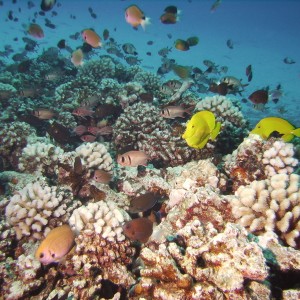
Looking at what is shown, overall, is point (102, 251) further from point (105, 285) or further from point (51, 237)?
point (51, 237)

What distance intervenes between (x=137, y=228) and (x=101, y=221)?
51 centimetres

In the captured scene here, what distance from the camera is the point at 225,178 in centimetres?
473

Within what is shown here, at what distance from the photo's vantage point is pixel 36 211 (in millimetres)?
4145

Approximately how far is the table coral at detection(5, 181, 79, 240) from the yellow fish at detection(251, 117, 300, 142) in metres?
3.72

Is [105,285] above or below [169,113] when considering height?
below

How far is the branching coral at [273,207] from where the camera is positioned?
3.22 meters

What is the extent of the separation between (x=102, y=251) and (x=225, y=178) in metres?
2.55

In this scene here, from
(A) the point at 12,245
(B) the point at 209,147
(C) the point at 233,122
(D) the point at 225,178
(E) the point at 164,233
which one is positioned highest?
(C) the point at 233,122

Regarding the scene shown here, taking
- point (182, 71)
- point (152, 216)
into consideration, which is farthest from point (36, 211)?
point (182, 71)

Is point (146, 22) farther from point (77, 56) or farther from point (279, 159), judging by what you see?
point (279, 159)

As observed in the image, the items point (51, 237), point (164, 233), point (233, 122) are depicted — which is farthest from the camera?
point (233, 122)

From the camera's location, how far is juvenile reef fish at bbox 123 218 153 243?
354cm

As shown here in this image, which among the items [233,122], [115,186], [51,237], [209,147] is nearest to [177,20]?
[233,122]

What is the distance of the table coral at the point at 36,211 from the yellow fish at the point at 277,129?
A: 12.2 feet
